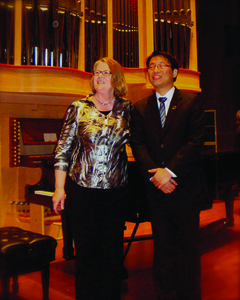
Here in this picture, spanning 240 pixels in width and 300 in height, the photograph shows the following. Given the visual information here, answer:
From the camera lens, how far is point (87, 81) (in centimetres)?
401

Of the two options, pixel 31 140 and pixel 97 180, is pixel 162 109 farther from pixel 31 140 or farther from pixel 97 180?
pixel 31 140

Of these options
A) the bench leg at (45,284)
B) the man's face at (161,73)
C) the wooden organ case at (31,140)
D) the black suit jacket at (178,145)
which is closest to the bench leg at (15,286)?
the bench leg at (45,284)

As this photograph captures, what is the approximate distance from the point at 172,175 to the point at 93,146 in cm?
48

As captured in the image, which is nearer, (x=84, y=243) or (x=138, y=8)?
(x=84, y=243)

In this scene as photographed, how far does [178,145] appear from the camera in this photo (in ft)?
6.97

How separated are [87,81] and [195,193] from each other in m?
2.29

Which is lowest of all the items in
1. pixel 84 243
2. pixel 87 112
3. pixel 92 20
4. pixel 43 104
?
pixel 84 243

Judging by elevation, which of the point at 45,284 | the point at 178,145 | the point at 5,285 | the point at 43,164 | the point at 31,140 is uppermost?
the point at 31,140

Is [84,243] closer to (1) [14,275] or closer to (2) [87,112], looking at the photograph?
(1) [14,275]

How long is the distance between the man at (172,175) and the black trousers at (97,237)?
23cm

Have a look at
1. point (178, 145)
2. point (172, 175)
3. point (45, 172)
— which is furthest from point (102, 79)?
point (45, 172)

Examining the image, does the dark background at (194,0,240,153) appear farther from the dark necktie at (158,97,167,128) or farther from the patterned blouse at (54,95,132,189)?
the patterned blouse at (54,95,132,189)

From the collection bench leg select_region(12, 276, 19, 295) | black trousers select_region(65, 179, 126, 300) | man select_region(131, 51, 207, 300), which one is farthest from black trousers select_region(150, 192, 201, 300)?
bench leg select_region(12, 276, 19, 295)

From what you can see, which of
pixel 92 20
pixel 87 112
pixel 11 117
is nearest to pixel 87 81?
pixel 92 20
